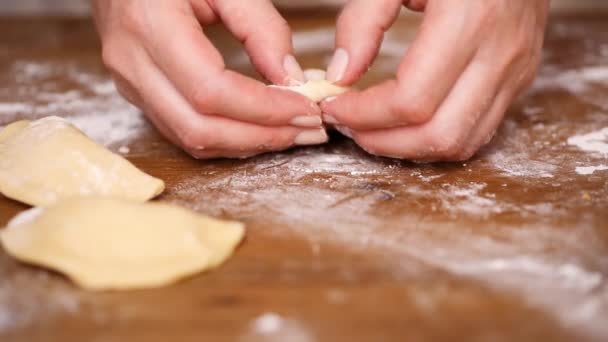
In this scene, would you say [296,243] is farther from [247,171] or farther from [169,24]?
[169,24]

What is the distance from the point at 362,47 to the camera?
40.4 inches

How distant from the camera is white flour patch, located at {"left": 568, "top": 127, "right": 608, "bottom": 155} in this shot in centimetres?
112

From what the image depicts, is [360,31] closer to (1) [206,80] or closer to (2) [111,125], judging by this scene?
(1) [206,80]

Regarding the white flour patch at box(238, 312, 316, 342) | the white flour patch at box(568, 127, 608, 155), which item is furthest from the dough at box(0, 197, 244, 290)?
the white flour patch at box(568, 127, 608, 155)

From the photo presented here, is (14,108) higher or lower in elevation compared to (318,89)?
lower

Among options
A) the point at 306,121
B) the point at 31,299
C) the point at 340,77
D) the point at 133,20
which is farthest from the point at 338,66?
the point at 31,299

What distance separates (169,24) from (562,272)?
2.33 feet

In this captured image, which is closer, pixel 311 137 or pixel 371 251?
pixel 371 251

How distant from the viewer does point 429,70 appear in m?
0.92

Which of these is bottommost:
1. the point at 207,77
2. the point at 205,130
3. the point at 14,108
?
the point at 14,108

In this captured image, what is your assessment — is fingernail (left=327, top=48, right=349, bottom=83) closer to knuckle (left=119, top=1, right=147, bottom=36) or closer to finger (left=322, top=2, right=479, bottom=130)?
finger (left=322, top=2, right=479, bottom=130)

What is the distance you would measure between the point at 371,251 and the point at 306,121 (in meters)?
0.32

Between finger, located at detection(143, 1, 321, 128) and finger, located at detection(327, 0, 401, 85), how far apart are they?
121mm

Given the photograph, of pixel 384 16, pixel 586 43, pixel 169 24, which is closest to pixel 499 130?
pixel 384 16
